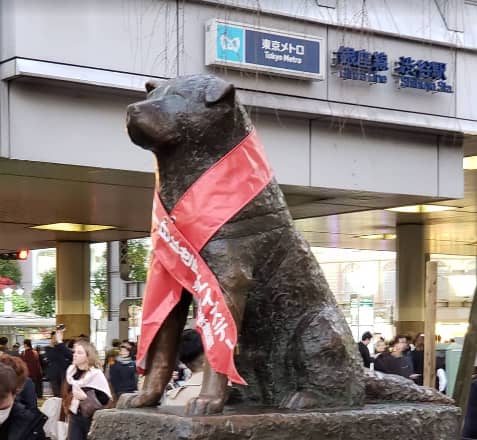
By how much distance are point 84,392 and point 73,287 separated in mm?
15433

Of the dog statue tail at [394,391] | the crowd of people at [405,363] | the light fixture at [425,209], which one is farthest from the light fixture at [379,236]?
the dog statue tail at [394,391]

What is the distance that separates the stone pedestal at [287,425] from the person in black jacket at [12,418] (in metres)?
2.48

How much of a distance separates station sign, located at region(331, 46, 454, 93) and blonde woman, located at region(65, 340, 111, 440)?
530 cm

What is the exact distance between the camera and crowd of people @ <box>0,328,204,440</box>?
18.6ft

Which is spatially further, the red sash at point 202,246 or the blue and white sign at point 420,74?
the blue and white sign at point 420,74

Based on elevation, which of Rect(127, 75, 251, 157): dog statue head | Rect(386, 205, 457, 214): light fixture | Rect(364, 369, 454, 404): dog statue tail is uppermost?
Rect(386, 205, 457, 214): light fixture

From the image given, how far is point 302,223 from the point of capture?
2073 centimetres

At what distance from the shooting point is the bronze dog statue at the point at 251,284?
3447 millimetres

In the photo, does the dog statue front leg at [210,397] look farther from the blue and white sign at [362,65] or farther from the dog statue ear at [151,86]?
the blue and white sign at [362,65]

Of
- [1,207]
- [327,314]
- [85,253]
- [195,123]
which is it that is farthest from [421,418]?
[85,253]

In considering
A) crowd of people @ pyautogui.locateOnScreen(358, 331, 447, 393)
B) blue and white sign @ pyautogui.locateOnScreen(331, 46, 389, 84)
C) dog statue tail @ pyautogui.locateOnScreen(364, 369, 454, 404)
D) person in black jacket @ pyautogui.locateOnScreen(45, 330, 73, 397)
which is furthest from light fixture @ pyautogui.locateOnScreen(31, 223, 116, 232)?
dog statue tail @ pyautogui.locateOnScreen(364, 369, 454, 404)

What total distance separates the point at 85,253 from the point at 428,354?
59.3ft

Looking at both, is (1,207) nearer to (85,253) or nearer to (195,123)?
(85,253)

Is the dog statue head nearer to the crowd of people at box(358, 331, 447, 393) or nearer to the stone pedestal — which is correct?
the stone pedestal
